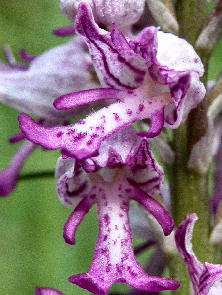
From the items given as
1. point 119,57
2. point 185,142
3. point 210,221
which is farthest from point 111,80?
point 210,221

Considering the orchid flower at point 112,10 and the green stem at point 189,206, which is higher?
the orchid flower at point 112,10

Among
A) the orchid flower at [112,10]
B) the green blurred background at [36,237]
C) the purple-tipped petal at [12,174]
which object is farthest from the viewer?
the green blurred background at [36,237]

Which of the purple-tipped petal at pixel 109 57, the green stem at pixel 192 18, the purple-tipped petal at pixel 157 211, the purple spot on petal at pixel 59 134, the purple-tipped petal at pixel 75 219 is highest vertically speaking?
the purple-tipped petal at pixel 109 57

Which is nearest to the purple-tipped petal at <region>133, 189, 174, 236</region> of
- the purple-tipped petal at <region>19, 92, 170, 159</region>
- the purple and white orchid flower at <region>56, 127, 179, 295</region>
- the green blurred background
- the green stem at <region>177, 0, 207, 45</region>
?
the purple and white orchid flower at <region>56, 127, 179, 295</region>

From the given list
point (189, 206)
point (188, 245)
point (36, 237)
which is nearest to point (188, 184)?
point (189, 206)

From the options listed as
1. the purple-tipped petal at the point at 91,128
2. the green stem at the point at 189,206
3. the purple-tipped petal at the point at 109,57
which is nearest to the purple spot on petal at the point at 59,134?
the purple-tipped petal at the point at 91,128

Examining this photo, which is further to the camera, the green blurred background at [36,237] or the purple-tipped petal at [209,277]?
the green blurred background at [36,237]

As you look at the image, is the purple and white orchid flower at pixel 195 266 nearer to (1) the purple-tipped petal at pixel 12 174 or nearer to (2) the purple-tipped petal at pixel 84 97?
(2) the purple-tipped petal at pixel 84 97
